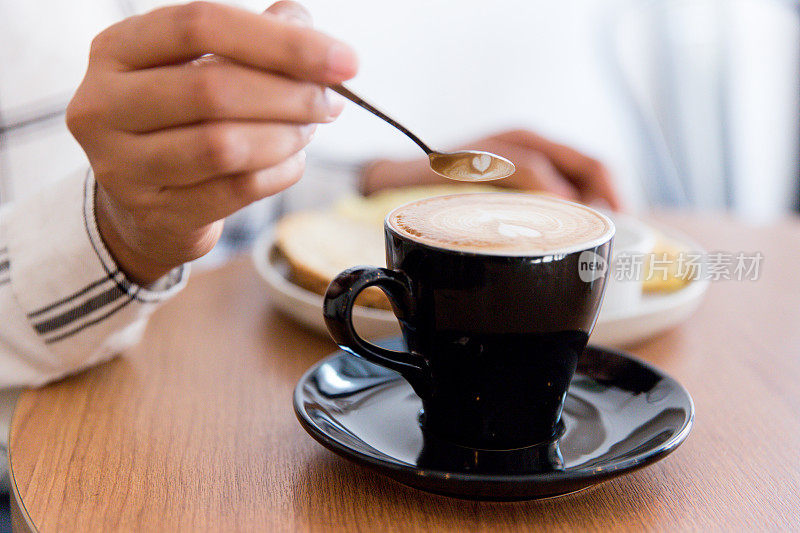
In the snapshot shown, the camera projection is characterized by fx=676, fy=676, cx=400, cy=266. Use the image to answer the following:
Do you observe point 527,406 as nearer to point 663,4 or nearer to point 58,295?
point 58,295

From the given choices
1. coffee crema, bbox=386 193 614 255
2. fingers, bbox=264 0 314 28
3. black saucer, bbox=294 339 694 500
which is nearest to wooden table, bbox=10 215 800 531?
black saucer, bbox=294 339 694 500

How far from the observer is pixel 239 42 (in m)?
0.33

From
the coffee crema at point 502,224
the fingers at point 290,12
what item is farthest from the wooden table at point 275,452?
the fingers at point 290,12

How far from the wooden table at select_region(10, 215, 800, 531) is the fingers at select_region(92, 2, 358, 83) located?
0.23 meters

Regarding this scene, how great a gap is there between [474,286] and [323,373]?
150 mm

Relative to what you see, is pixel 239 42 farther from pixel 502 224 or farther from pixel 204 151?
pixel 502 224

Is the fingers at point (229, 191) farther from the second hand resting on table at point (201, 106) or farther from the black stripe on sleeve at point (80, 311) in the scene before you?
the black stripe on sleeve at point (80, 311)

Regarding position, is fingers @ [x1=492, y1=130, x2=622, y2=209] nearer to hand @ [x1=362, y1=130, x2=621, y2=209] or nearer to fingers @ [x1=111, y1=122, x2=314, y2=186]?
hand @ [x1=362, y1=130, x2=621, y2=209]

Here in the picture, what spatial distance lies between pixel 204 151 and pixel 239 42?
57mm

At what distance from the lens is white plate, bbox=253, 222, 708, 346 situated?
54cm

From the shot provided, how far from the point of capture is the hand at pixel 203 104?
13.2 inches

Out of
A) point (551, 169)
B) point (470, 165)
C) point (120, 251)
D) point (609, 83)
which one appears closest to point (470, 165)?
point (470, 165)

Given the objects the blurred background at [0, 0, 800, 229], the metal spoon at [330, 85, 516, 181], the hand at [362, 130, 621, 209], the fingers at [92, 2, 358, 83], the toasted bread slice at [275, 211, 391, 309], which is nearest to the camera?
the fingers at [92, 2, 358, 83]

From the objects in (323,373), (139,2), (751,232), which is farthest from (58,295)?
(751,232)
